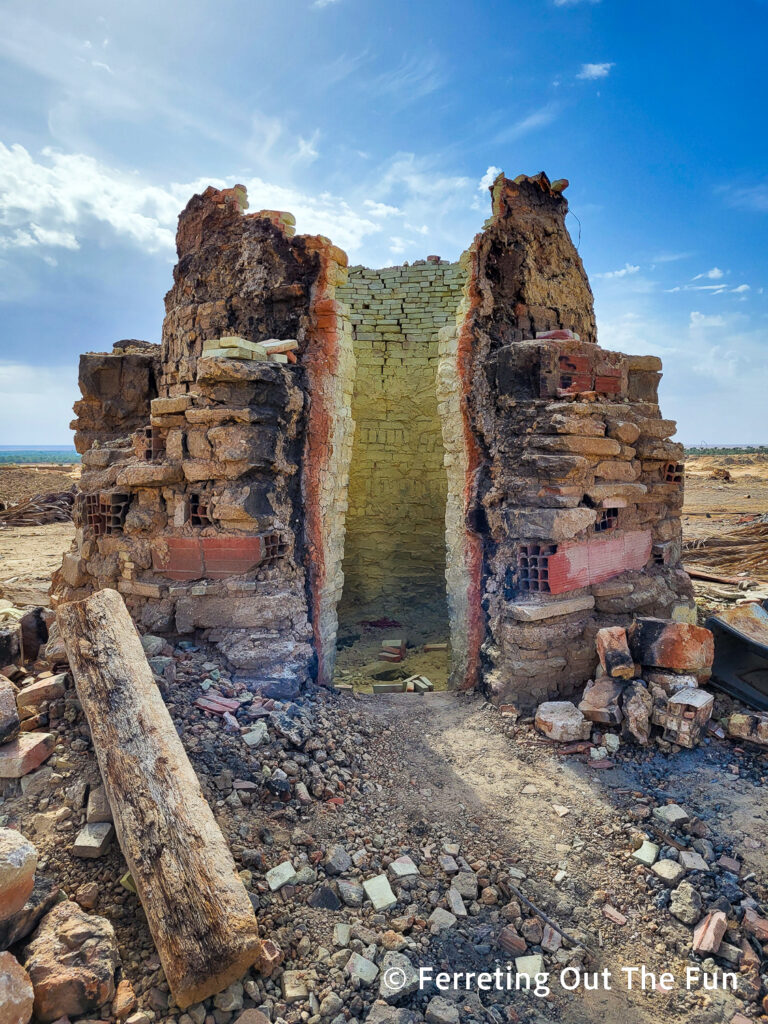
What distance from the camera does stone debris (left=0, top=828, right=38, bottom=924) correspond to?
184 cm

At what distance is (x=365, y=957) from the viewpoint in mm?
2133

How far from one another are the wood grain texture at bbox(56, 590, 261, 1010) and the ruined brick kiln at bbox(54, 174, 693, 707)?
0.99 m

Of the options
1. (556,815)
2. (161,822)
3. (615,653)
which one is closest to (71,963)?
(161,822)

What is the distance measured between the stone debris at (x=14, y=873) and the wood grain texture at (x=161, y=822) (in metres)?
0.34

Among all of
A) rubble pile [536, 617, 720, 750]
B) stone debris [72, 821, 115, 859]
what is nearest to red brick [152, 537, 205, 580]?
stone debris [72, 821, 115, 859]

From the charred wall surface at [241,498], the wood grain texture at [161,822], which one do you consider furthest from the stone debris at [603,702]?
the wood grain texture at [161,822]

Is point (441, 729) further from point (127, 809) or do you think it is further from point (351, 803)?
point (127, 809)

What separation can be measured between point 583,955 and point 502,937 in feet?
1.02

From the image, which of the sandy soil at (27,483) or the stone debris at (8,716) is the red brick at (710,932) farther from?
the sandy soil at (27,483)

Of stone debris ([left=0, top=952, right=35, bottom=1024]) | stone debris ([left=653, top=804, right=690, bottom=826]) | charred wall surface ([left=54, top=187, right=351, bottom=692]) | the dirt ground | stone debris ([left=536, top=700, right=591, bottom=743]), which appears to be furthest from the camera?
charred wall surface ([left=54, top=187, right=351, bottom=692])

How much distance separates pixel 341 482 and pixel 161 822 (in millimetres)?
2957

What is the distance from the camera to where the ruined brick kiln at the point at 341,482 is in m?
3.88

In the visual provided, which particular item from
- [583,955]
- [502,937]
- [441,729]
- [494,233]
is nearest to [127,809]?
[502,937]

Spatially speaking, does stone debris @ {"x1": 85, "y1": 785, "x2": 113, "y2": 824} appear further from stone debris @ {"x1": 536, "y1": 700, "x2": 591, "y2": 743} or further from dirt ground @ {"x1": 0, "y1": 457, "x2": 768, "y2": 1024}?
stone debris @ {"x1": 536, "y1": 700, "x2": 591, "y2": 743}
